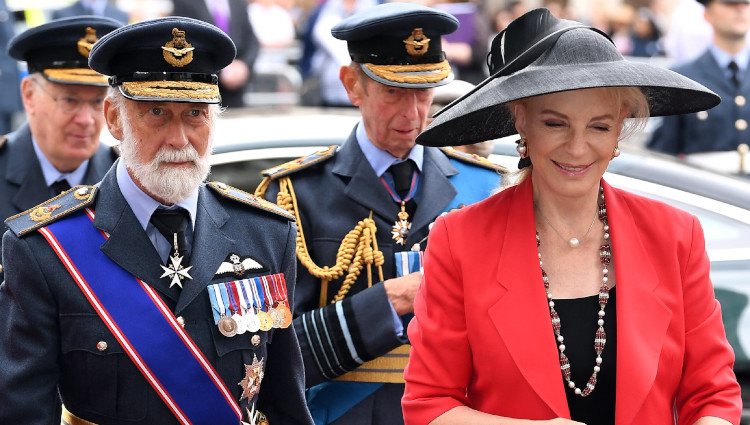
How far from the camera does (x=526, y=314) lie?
3.27 m

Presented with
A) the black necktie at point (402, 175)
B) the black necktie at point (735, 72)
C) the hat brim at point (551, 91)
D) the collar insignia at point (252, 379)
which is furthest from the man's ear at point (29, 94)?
the black necktie at point (735, 72)

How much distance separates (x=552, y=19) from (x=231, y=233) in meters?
1.04

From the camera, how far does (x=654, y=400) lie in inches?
127

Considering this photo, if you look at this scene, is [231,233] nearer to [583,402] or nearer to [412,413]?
[412,413]

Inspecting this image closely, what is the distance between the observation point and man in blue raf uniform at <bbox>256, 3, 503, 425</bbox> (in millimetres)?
4414

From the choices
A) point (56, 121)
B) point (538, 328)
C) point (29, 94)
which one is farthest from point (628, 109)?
point (29, 94)

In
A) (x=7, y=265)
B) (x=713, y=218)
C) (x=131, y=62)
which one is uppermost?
(x=131, y=62)

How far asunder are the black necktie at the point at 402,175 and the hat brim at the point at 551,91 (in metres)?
1.05

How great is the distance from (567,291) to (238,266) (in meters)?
0.91

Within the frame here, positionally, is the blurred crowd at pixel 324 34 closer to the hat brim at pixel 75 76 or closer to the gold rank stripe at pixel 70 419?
the hat brim at pixel 75 76

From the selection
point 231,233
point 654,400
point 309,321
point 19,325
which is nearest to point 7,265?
point 19,325

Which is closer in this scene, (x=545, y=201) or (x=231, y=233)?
(x=545, y=201)

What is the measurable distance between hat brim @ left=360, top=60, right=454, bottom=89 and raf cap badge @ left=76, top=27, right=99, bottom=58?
1388mm

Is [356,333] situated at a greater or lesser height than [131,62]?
lesser
